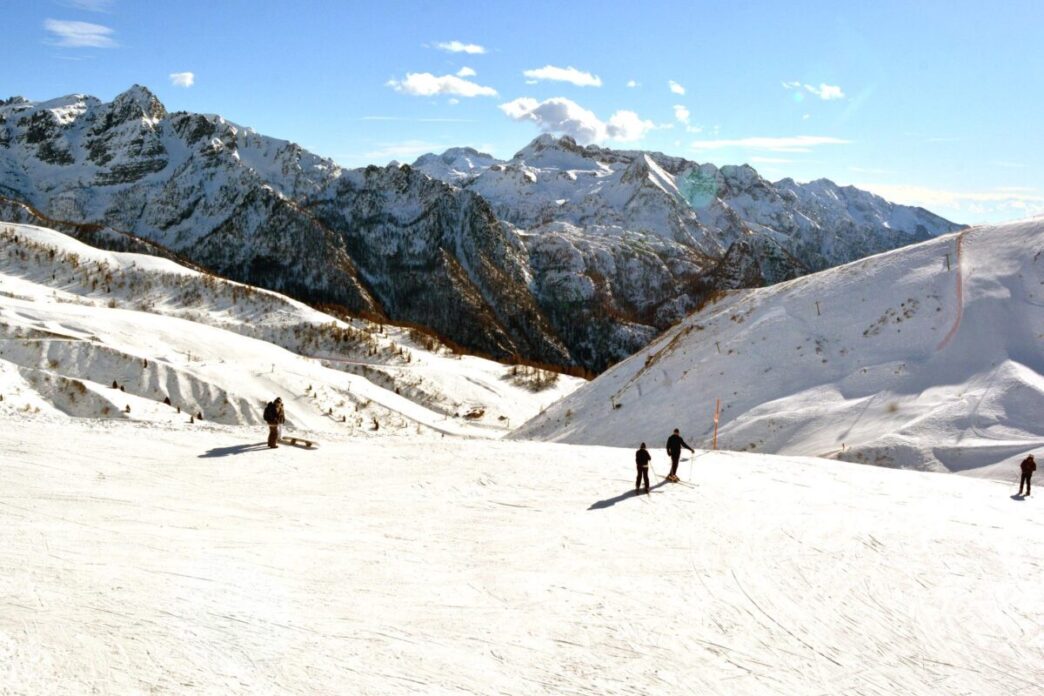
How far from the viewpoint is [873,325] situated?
103ft

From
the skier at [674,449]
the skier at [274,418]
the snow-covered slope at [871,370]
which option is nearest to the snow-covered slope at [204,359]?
the skier at [274,418]

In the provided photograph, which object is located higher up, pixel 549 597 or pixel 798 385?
pixel 798 385

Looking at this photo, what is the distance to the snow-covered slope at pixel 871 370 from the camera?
77.1 ft

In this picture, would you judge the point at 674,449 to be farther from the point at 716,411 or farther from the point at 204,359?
Result: the point at 204,359

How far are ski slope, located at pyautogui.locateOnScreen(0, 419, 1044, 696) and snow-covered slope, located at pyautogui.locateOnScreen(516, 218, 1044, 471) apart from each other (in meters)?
4.22

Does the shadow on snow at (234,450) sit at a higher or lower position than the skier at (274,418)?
lower

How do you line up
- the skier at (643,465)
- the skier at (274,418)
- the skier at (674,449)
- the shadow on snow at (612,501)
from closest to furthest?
1. the shadow on snow at (612,501)
2. the skier at (643,465)
3. the skier at (674,449)
4. the skier at (274,418)

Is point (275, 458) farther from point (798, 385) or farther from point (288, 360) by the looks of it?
point (288, 360)

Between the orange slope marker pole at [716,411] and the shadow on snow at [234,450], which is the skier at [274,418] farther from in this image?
the orange slope marker pole at [716,411]

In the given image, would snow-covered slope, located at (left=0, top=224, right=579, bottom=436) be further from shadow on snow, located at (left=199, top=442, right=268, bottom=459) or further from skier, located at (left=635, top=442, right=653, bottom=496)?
skier, located at (left=635, top=442, right=653, bottom=496)

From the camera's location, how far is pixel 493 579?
12906 millimetres

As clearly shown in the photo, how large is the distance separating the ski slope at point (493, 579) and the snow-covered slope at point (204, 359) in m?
12.6

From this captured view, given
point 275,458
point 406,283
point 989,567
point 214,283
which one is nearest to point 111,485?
point 275,458

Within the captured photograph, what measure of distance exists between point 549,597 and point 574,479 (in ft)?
25.2
